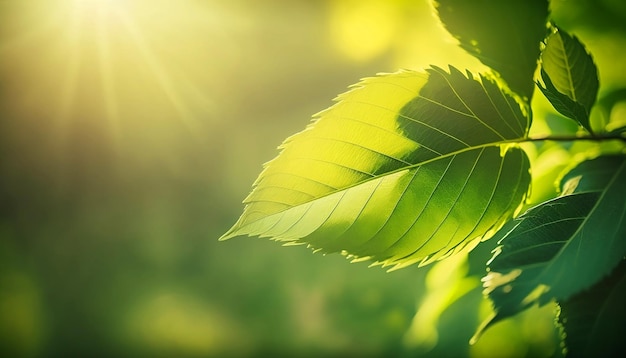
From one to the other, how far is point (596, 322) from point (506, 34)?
0.41 ft

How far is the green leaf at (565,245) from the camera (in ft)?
0.56

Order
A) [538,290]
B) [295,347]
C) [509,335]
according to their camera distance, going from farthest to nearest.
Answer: [295,347] < [509,335] < [538,290]

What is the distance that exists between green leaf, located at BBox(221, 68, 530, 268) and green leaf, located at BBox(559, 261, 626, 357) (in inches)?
1.7

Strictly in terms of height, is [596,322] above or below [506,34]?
below

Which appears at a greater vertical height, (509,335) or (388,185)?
(388,185)

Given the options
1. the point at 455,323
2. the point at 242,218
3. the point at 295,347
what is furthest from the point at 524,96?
the point at 295,347

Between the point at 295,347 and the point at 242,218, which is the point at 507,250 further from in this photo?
the point at 295,347

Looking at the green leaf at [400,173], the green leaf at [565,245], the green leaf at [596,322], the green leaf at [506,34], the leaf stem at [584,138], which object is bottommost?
the green leaf at [596,322]

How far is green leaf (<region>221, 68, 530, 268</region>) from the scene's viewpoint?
212 millimetres

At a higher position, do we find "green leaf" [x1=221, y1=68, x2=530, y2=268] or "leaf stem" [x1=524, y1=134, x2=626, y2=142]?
"green leaf" [x1=221, y1=68, x2=530, y2=268]

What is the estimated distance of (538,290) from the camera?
0.56ft

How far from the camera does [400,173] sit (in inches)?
8.7

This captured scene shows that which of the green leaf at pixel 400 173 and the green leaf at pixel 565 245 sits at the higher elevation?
the green leaf at pixel 400 173

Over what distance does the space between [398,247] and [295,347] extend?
1.87ft
